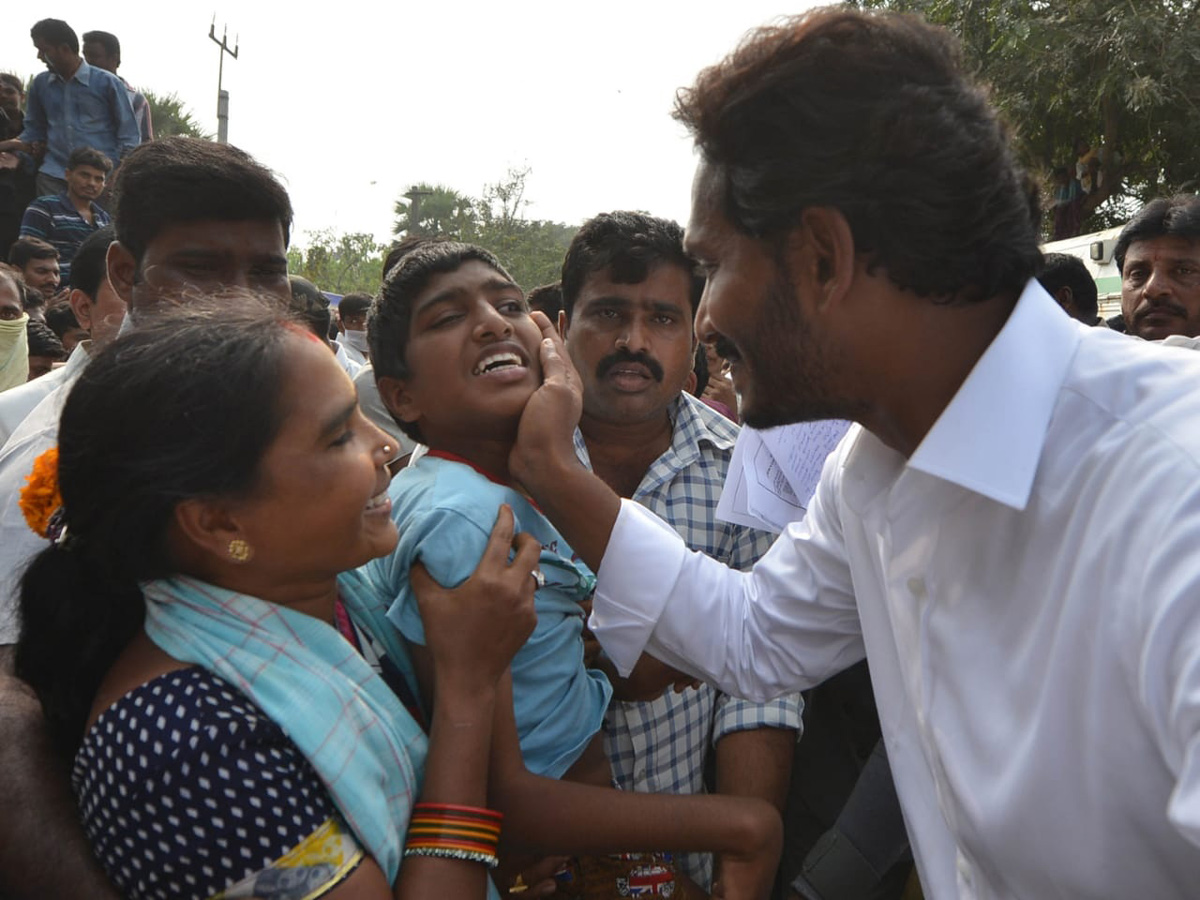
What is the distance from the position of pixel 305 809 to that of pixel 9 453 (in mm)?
1352

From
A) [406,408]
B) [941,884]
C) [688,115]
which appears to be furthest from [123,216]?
[941,884]

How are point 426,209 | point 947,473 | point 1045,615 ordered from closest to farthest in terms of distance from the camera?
point 1045,615
point 947,473
point 426,209

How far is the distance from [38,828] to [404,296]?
1234 millimetres

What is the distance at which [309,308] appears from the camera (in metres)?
3.21

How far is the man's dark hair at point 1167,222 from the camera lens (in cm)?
507

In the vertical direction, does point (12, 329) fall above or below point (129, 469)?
below

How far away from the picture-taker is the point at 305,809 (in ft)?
4.44

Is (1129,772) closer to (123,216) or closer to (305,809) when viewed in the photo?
(305,809)

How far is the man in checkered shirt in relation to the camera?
7.66ft

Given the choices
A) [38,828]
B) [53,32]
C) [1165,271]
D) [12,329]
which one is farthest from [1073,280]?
[53,32]

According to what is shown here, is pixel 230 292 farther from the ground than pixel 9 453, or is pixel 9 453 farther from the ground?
pixel 230 292

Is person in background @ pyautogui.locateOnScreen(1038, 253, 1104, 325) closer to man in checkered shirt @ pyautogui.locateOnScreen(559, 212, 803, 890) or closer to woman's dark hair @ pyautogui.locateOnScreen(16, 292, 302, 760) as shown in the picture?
man in checkered shirt @ pyautogui.locateOnScreen(559, 212, 803, 890)

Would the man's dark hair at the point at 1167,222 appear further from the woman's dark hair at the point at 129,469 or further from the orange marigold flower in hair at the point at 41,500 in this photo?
the orange marigold flower in hair at the point at 41,500

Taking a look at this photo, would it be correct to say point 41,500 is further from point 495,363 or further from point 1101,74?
point 1101,74
